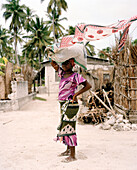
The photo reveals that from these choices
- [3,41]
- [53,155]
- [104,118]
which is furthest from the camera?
[3,41]

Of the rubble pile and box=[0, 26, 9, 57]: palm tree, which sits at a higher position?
box=[0, 26, 9, 57]: palm tree

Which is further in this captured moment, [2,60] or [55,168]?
[2,60]

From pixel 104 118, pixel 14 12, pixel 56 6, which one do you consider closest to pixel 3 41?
pixel 14 12

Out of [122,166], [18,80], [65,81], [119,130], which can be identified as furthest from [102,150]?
[18,80]

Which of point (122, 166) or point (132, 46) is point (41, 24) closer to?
point (132, 46)

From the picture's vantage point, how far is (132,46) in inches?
202

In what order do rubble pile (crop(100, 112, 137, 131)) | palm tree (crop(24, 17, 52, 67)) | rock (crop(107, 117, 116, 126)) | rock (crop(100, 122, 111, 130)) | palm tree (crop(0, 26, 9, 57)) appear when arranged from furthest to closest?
palm tree (crop(0, 26, 9, 57)) → palm tree (crop(24, 17, 52, 67)) → rock (crop(107, 117, 116, 126)) → rock (crop(100, 122, 111, 130)) → rubble pile (crop(100, 112, 137, 131))

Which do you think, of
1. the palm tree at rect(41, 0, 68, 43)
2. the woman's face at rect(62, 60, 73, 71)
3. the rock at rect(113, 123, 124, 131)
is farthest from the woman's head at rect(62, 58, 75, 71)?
the palm tree at rect(41, 0, 68, 43)

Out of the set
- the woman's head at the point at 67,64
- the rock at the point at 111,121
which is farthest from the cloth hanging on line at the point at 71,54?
the rock at the point at 111,121

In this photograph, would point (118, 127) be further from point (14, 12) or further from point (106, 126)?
point (14, 12)

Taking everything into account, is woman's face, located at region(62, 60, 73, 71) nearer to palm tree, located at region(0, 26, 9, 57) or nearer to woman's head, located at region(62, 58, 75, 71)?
woman's head, located at region(62, 58, 75, 71)

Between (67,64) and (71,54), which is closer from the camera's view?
(71,54)

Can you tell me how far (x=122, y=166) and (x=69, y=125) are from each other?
88 cm

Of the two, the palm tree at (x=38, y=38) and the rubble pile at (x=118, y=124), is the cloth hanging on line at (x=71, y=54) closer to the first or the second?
the rubble pile at (x=118, y=124)
